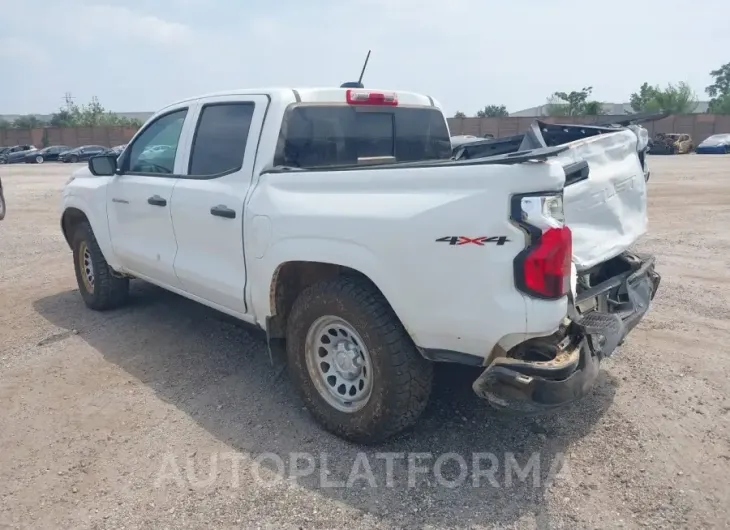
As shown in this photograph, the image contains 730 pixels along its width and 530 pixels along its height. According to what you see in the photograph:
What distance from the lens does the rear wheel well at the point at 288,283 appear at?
12.2ft

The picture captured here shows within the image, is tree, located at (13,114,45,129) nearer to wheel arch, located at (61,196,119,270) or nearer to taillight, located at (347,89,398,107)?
wheel arch, located at (61,196,119,270)

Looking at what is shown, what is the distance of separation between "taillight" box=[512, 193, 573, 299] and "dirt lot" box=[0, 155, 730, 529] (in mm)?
1073

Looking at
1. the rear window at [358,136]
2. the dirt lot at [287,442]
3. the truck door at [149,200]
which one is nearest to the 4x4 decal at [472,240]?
the dirt lot at [287,442]

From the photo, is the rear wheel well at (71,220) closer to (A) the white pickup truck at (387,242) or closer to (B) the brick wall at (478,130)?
(A) the white pickup truck at (387,242)

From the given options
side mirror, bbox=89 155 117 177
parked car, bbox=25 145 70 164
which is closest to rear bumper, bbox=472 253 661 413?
side mirror, bbox=89 155 117 177

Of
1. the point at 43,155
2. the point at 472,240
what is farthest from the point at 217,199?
the point at 43,155

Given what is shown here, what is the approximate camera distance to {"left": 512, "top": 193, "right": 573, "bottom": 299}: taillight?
2742mm

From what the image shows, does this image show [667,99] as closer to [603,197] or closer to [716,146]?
[716,146]

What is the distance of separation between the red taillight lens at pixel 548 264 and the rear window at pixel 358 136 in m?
1.77

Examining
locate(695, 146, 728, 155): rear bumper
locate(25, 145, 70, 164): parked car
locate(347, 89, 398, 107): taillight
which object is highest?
locate(347, 89, 398, 107): taillight

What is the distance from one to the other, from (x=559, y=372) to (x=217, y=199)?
2427 mm

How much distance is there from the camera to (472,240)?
111 inches

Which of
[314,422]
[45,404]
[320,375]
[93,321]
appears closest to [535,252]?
[320,375]

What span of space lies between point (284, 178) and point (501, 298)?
156cm
